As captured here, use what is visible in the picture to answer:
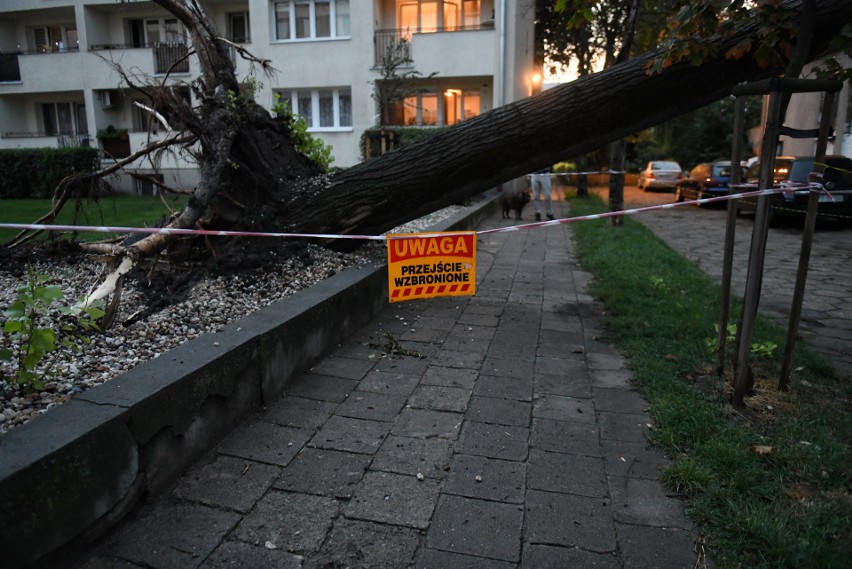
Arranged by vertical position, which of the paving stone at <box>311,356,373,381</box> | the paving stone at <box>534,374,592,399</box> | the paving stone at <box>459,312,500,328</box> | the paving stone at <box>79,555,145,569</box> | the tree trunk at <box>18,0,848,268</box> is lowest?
the paving stone at <box>79,555,145,569</box>

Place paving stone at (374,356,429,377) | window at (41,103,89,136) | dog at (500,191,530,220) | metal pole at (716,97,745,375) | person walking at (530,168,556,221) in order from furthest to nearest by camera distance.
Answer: window at (41,103,89,136), dog at (500,191,530,220), person walking at (530,168,556,221), paving stone at (374,356,429,377), metal pole at (716,97,745,375)

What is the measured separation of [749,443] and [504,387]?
1.60 meters

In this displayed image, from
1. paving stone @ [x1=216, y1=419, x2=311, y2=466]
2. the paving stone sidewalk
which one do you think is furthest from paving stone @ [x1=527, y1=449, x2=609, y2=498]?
paving stone @ [x1=216, y1=419, x2=311, y2=466]

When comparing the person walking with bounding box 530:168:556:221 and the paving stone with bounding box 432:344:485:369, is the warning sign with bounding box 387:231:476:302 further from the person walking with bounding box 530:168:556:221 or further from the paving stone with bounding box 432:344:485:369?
the person walking with bounding box 530:168:556:221

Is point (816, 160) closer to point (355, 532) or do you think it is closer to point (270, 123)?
point (355, 532)

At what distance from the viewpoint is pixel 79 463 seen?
92.7 inches

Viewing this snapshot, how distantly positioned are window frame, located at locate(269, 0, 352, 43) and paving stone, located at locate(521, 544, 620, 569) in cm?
2046

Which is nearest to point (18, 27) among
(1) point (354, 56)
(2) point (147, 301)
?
(1) point (354, 56)

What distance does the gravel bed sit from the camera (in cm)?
291

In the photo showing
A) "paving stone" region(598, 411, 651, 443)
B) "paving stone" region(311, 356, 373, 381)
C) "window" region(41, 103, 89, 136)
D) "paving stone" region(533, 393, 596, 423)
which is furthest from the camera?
"window" region(41, 103, 89, 136)

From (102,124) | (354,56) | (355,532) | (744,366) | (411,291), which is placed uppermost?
(354,56)

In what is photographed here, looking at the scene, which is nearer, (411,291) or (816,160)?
(816,160)

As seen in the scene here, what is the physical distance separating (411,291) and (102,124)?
22.7 metres

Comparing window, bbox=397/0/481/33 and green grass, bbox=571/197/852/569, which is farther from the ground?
window, bbox=397/0/481/33
